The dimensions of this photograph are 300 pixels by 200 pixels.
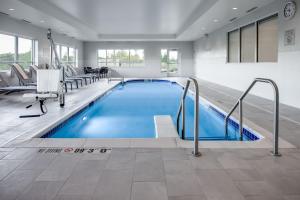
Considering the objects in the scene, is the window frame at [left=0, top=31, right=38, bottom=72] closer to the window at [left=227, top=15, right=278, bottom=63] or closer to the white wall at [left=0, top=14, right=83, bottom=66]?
the white wall at [left=0, top=14, right=83, bottom=66]

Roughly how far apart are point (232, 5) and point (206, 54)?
7.53 m

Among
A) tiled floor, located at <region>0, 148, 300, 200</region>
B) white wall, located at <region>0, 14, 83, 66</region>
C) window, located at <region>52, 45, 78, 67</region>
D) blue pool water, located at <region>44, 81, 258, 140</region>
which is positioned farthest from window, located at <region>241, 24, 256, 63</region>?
window, located at <region>52, 45, 78, 67</region>

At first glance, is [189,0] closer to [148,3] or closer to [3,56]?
[148,3]

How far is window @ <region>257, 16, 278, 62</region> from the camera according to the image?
7136 millimetres

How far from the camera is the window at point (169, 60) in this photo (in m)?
19.4

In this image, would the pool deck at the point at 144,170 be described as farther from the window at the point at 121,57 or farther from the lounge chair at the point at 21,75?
the window at the point at 121,57

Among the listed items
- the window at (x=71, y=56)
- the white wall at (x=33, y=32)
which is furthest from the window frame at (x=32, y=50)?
the window at (x=71, y=56)

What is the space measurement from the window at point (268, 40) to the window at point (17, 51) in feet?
26.1

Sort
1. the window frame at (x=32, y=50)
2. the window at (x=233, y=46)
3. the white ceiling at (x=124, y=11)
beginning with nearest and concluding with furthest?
the white ceiling at (x=124, y=11) → the window at (x=233, y=46) → the window frame at (x=32, y=50)

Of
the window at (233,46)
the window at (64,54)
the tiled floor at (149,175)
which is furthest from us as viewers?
the window at (64,54)

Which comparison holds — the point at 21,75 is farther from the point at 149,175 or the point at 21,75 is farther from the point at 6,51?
the point at 149,175

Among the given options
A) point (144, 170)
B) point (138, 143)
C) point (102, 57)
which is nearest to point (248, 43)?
point (138, 143)

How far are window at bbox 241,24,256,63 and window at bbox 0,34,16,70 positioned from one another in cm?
778

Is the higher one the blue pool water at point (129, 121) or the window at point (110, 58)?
the window at point (110, 58)
